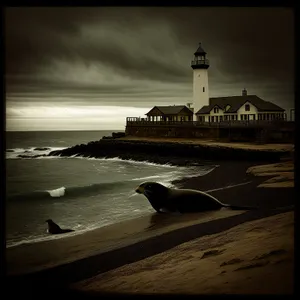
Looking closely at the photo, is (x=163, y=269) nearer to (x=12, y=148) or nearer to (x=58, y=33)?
(x=12, y=148)

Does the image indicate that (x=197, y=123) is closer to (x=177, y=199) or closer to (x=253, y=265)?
(x=177, y=199)

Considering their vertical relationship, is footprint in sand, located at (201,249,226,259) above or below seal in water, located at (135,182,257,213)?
below

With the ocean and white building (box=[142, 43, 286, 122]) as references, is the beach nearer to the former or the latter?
the ocean

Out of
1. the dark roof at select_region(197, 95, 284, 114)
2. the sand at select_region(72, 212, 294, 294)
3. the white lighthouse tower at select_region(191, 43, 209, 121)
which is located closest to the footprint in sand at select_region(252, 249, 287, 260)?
the sand at select_region(72, 212, 294, 294)

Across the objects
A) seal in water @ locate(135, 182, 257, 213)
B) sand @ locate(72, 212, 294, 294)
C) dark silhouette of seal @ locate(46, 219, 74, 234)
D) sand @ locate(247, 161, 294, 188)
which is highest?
sand @ locate(247, 161, 294, 188)

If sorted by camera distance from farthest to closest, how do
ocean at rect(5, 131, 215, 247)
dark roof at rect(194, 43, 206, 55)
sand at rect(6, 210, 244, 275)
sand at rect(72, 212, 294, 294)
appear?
dark roof at rect(194, 43, 206, 55) < ocean at rect(5, 131, 215, 247) < sand at rect(6, 210, 244, 275) < sand at rect(72, 212, 294, 294)

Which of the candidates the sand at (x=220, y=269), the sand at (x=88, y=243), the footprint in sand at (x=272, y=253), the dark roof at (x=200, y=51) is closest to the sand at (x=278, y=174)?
the sand at (x=220, y=269)

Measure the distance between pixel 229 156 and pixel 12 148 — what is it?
1.76 meters

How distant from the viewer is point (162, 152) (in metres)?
3.13

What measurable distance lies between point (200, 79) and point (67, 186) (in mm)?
1394

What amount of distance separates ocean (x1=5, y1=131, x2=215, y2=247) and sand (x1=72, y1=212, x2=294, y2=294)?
0.47 m

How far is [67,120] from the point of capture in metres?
3.04

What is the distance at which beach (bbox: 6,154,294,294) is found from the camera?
2.15 metres

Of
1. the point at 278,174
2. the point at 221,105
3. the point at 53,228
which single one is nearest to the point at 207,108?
the point at 221,105
